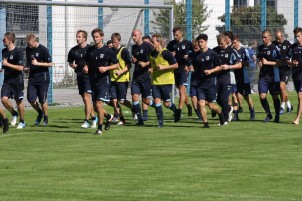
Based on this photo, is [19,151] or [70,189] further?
[19,151]

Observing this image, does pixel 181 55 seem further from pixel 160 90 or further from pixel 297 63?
pixel 297 63

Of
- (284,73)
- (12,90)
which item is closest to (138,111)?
(12,90)

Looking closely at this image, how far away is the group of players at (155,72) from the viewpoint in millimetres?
21219

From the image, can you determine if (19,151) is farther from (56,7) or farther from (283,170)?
(56,7)

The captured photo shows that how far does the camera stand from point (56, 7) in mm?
29734

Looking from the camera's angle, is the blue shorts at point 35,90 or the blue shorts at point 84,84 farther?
the blue shorts at point 35,90

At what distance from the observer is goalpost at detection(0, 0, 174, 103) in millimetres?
29172

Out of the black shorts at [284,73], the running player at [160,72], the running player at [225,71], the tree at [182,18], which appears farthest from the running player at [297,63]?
the tree at [182,18]

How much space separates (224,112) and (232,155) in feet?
24.1

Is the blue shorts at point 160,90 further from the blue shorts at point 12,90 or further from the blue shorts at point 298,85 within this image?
the blue shorts at point 12,90

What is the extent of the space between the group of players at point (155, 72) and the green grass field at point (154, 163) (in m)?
0.66

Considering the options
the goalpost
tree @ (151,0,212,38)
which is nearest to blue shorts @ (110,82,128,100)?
the goalpost

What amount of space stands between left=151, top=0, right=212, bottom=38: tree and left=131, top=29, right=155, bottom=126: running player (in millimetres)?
8506

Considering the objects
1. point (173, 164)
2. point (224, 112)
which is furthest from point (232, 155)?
point (224, 112)
